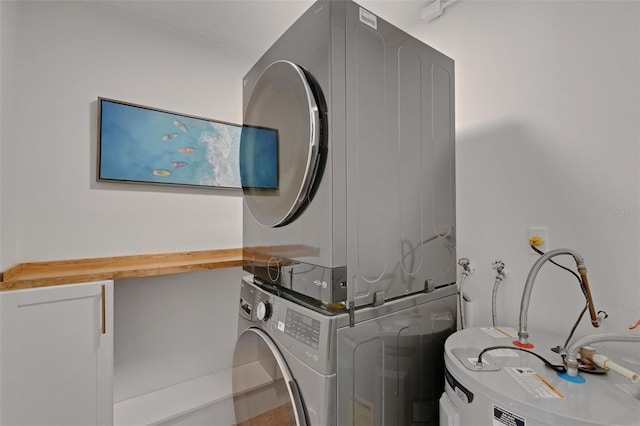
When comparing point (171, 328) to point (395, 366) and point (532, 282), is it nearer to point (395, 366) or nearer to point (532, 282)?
point (395, 366)

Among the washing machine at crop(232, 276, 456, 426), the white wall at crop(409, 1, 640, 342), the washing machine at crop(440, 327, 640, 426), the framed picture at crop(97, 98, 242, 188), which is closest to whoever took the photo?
the washing machine at crop(440, 327, 640, 426)

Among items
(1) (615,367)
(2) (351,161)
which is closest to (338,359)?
(2) (351,161)

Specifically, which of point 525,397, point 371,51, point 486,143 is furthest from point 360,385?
point 486,143

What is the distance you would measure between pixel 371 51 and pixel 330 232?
2.07ft

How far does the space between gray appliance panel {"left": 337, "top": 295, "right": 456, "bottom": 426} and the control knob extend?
365 millimetres

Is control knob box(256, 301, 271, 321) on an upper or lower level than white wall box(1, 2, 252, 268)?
lower

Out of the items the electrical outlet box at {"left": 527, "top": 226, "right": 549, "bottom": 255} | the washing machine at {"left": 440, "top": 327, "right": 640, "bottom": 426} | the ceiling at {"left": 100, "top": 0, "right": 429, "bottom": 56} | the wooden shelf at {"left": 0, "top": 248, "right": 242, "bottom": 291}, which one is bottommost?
the washing machine at {"left": 440, "top": 327, "right": 640, "bottom": 426}

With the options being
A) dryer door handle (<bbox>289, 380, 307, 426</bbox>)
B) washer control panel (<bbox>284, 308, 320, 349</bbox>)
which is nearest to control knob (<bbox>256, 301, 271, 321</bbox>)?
washer control panel (<bbox>284, 308, 320, 349</bbox>)

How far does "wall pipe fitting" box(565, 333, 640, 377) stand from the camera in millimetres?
760

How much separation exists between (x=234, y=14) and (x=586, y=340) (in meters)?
2.24

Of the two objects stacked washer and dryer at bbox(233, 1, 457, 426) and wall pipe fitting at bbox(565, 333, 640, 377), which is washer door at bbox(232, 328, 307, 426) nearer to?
stacked washer and dryer at bbox(233, 1, 457, 426)

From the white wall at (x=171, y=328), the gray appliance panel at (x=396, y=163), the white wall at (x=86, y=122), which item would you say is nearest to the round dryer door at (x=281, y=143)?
the gray appliance panel at (x=396, y=163)

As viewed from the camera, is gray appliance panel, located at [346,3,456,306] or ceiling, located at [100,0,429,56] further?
ceiling, located at [100,0,429,56]

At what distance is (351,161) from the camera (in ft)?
3.02
